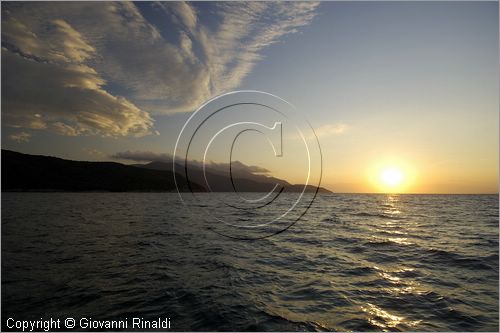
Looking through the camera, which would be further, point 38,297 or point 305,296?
point 305,296

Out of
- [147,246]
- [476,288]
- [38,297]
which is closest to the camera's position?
[38,297]

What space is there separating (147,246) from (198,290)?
12016 mm

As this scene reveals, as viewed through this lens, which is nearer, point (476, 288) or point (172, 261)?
point (476, 288)

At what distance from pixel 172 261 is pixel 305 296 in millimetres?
9867

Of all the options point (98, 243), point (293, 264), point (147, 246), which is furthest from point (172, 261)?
point (98, 243)

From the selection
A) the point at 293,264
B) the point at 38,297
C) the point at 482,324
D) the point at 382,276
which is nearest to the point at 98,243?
the point at 38,297

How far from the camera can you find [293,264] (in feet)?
65.2

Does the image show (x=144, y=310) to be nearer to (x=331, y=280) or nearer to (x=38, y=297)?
(x=38, y=297)

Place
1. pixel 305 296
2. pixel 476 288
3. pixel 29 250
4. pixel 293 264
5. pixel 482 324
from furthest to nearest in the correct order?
pixel 29 250, pixel 293 264, pixel 476 288, pixel 305 296, pixel 482 324

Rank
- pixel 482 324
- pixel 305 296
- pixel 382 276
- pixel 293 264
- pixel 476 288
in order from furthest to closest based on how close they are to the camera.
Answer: pixel 293 264, pixel 382 276, pixel 476 288, pixel 305 296, pixel 482 324

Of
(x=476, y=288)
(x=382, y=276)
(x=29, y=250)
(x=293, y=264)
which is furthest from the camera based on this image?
(x=29, y=250)

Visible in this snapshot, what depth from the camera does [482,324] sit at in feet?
38.7

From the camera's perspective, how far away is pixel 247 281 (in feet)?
53.4

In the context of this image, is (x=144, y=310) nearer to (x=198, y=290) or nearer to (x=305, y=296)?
(x=198, y=290)
